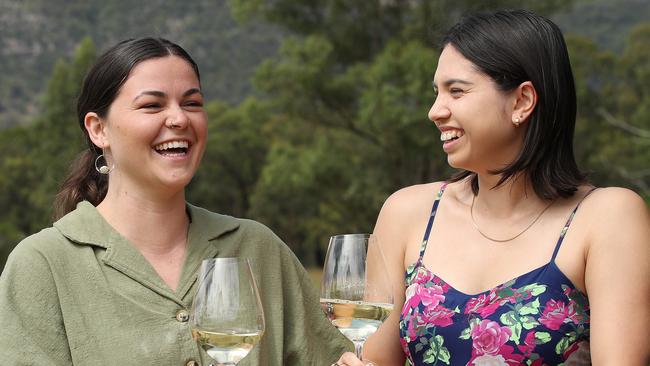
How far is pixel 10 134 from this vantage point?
1633 inches

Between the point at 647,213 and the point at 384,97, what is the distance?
2057 centimetres

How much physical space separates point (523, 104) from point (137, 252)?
1.23 m

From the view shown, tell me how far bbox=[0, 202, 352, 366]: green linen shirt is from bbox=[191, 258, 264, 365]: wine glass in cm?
53

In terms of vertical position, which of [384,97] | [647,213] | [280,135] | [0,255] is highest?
[647,213]

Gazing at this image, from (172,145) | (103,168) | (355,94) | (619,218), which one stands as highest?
(172,145)

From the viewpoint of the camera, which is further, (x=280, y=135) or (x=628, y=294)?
(x=280, y=135)

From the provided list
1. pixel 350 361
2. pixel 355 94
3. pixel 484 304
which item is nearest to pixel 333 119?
pixel 355 94

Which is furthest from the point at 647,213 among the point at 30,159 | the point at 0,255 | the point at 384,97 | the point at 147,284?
the point at 30,159

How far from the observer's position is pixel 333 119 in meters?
26.4

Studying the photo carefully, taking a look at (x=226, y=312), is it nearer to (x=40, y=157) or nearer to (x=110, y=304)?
(x=110, y=304)

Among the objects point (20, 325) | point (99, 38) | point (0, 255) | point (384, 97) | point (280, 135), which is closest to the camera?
point (20, 325)

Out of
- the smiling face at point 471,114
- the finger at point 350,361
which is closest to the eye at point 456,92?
the smiling face at point 471,114

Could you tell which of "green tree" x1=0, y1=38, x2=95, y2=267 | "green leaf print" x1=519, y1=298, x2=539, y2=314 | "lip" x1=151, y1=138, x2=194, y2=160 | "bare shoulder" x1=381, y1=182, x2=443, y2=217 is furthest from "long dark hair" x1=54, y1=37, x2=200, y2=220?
"green tree" x1=0, y1=38, x2=95, y2=267

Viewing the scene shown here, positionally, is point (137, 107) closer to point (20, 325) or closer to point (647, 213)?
point (20, 325)
